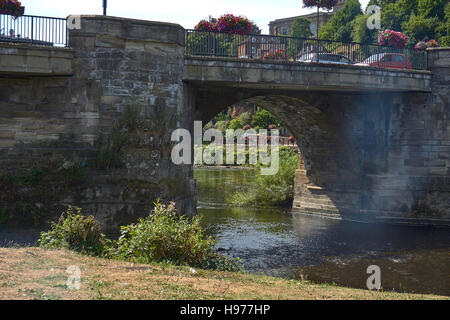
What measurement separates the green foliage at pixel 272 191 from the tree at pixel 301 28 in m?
51.5

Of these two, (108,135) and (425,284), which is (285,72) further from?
(425,284)

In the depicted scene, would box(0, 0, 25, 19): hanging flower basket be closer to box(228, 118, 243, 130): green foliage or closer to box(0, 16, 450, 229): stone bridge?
box(0, 16, 450, 229): stone bridge

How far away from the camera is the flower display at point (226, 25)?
648 inches

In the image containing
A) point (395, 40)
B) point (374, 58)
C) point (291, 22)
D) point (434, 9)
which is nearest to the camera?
point (374, 58)

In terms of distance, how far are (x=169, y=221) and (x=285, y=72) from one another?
7814 millimetres

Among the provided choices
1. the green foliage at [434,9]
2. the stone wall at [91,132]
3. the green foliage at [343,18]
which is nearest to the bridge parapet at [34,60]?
the stone wall at [91,132]

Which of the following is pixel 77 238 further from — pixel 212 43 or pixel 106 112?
pixel 212 43

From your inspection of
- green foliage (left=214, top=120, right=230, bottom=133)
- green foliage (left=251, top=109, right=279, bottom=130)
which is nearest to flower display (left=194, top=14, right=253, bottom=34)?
green foliage (left=251, top=109, right=279, bottom=130)

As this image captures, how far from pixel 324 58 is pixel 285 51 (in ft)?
7.94

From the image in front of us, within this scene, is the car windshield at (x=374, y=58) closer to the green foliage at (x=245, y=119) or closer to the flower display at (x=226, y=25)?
the flower display at (x=226, y=25)

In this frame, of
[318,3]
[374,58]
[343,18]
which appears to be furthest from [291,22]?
[374,58]

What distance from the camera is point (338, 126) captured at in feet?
72.6

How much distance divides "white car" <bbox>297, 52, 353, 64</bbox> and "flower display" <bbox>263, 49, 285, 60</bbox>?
1.30 m

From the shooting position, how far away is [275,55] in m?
17.5
